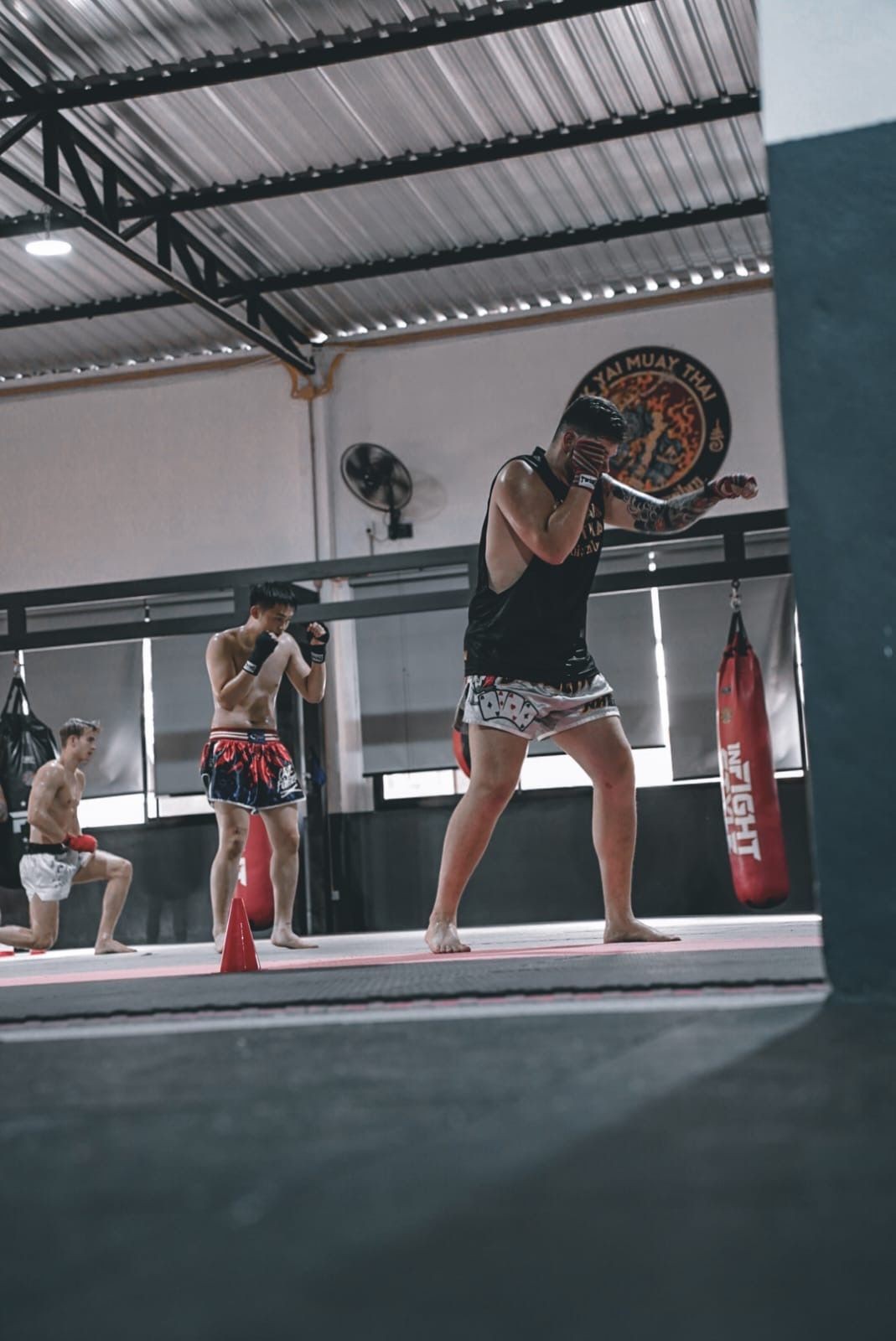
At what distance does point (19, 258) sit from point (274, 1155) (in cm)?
927

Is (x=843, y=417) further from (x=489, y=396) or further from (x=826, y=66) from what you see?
(x=489, y=396)

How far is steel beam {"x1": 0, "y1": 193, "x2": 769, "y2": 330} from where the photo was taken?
8953 mm

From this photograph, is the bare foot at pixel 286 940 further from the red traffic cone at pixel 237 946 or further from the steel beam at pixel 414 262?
the steel beam at pixel 414 262

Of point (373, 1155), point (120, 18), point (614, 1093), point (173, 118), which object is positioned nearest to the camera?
point (373, 1155)

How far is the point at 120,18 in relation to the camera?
6871 millimetres

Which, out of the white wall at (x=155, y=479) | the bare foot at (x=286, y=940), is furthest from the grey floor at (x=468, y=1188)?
the white wall at (x=155, y=479)

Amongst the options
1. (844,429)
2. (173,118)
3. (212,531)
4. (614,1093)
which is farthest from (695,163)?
(614,1093)

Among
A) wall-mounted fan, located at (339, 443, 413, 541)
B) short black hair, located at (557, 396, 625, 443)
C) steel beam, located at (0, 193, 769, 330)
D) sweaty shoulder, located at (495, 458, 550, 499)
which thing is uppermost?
steel beam, located at (0, 193, 769, 330)

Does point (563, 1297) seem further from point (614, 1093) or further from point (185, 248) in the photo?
point (185, 248)

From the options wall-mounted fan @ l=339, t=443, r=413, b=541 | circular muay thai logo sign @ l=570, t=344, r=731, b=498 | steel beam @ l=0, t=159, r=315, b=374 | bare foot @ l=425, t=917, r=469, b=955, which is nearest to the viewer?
bare foot @ l=425, t=917, r=469, b=955

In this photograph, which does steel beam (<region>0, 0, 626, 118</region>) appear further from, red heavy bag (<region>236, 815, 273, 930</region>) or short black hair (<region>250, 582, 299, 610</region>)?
red heavy bag (<region>236, 815, 273, 930</region>)

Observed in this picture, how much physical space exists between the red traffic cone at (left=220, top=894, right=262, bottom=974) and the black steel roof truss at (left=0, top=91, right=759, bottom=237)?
570 cm

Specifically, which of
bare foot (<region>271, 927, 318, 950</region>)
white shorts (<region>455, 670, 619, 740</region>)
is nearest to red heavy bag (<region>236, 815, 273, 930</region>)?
bare foot (<region>271, 927, 318, 950</region>)

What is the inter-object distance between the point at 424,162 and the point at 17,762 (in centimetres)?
438
